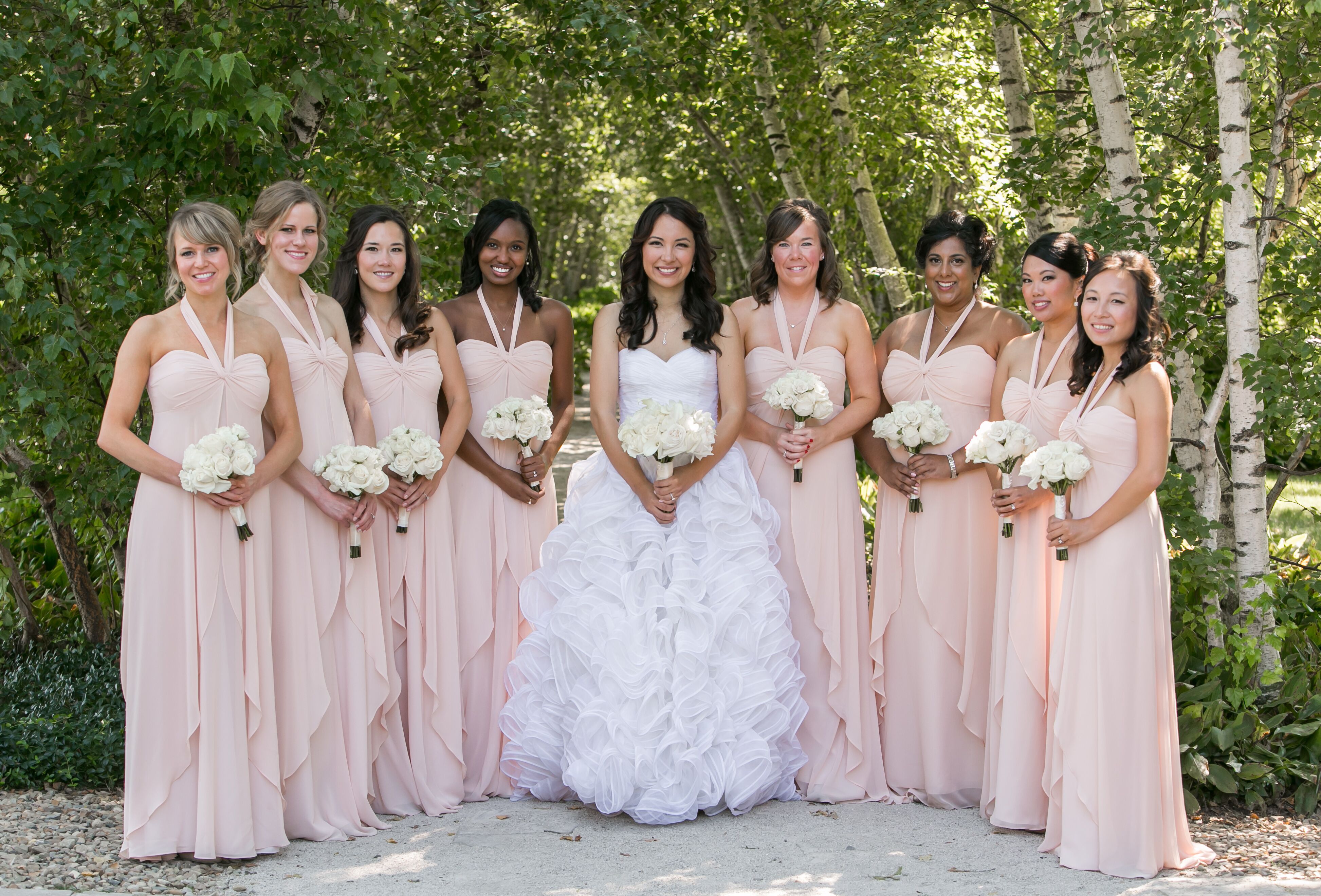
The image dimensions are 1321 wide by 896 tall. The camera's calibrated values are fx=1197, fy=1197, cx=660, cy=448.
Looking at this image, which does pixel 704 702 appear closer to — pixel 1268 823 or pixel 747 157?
pixel 1268 823

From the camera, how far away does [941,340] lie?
18.9 feet

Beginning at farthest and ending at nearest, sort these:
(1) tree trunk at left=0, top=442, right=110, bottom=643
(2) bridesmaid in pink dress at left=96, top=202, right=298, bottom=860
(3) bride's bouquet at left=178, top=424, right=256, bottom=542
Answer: (1) tree trunk at left=0, top=442, right=110, bottom=643
(2) bridesmaid in pink dress at left=96, top=202, right=298, bottom=860
(3) bride's bouquet at left=178, top=424, right=256, bottom=542

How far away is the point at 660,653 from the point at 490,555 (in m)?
1.08

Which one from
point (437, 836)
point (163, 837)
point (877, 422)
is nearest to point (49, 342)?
point (163, 837)

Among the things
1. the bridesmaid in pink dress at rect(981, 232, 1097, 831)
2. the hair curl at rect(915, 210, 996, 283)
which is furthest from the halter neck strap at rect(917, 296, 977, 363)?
the bridesmaid in pink dress at rect(981, 232, 1097, 831)

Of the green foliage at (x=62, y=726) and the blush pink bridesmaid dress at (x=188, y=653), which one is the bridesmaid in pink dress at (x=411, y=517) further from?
the green foliage at (x=62, y=726)

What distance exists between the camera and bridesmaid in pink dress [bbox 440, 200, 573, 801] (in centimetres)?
579

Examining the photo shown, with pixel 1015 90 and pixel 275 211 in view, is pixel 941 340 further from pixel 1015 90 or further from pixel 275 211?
pixel 1015 90

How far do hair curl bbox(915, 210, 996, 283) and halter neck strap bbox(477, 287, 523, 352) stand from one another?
6.49 ft

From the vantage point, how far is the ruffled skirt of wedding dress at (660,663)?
17.0 ft

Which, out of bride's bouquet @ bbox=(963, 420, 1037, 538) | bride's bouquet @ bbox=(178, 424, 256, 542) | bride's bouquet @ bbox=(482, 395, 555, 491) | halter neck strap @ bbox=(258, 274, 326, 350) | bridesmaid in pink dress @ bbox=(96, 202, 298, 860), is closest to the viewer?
bride's bouquet @ bbox=(178, 424, 256, 542)

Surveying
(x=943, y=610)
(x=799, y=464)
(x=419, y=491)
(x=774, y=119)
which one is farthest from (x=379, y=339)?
(x=774, y=119)

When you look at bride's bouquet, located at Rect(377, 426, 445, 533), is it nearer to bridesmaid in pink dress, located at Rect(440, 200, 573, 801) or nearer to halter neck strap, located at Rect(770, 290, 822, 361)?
bridesmaid in pink dress, located at Rect(440, 200, 573, 801)

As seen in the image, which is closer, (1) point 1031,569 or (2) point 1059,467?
(2) point 1059,467
